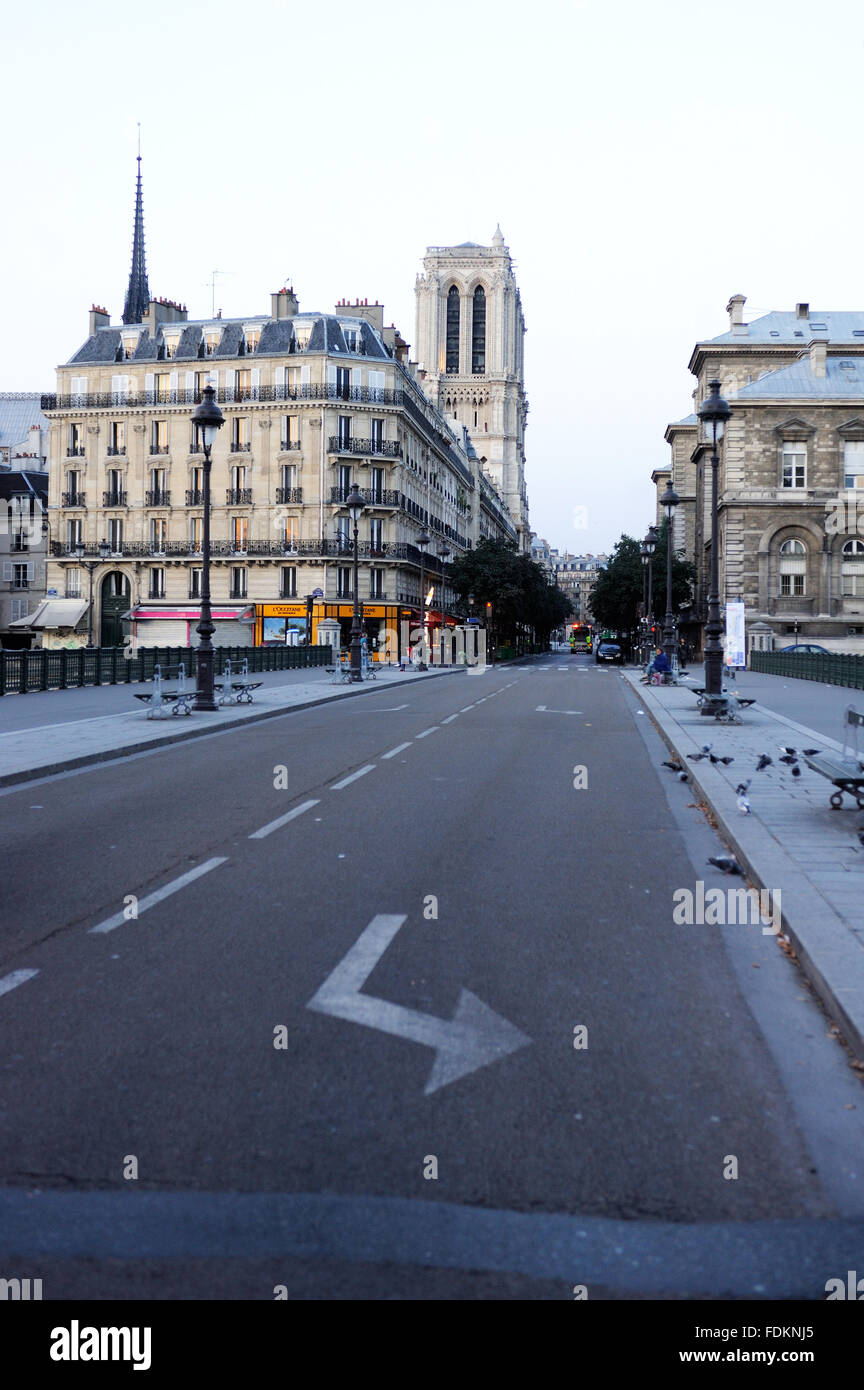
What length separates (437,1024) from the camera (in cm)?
481

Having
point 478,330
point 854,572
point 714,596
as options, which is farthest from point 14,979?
point 478,330

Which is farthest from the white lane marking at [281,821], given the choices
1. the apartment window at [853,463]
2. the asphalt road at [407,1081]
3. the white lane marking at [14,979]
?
the apartment window at [853,463]

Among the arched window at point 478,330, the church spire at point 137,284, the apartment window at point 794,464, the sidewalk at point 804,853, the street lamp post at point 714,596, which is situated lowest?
the sidewalk at point 804,853

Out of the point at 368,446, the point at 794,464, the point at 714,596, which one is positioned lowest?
the point at 714,596

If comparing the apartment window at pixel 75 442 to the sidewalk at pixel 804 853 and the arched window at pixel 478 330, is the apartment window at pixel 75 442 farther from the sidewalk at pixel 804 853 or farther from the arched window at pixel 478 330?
the arched window at pixel 478 330

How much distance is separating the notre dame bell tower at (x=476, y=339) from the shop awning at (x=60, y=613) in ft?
233

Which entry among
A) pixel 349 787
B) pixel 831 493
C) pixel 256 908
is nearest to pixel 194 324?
pixel 831 493

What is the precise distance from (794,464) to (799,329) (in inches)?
710

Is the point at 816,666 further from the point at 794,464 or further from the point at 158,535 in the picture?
the point at 158,535

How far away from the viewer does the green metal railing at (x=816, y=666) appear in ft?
109

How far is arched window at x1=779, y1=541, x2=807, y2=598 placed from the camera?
2594 inches

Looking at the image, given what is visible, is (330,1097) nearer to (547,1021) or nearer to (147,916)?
(547,1021)
